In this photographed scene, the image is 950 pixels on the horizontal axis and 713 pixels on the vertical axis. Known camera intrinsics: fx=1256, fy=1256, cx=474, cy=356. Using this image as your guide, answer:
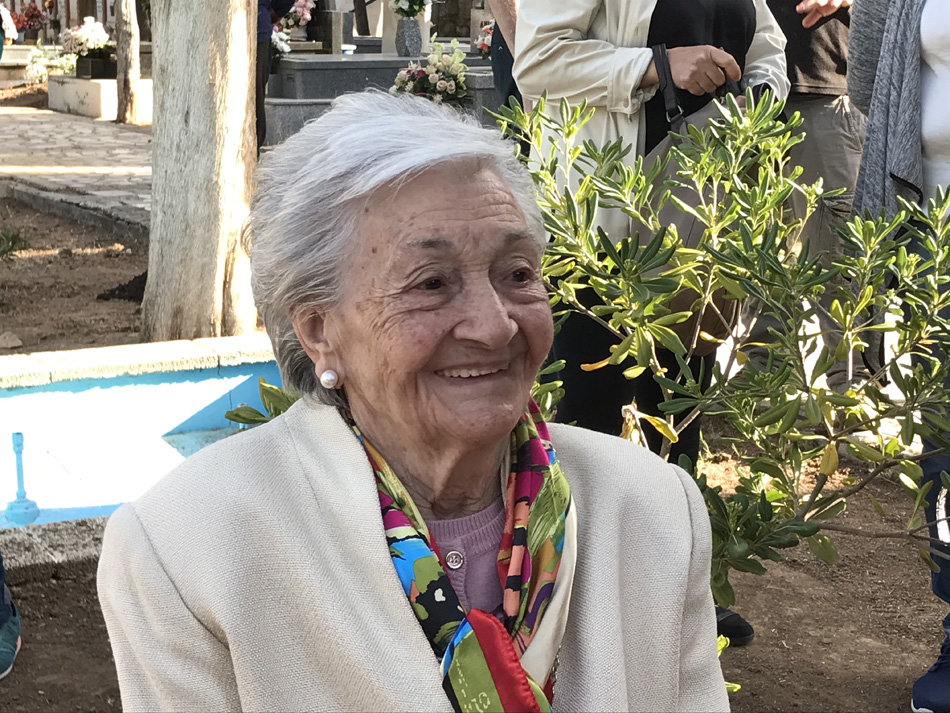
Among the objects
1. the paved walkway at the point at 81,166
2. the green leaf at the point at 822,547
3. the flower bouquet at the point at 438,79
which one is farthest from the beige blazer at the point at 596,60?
the flower bouquet at the point at 438,79

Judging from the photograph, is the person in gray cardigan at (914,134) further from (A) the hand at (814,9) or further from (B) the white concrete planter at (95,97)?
(B) the white concrete planter at (95,97)

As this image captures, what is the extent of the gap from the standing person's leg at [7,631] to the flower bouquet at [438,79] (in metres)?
8.79

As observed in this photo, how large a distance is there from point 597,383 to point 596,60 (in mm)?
834

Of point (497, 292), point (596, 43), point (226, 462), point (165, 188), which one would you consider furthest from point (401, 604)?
point (165, 188)

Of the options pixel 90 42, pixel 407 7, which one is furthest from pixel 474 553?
pixel 90 42

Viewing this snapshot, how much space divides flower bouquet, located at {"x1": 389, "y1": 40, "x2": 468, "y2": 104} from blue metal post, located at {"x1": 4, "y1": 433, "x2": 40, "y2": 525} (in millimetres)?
7558

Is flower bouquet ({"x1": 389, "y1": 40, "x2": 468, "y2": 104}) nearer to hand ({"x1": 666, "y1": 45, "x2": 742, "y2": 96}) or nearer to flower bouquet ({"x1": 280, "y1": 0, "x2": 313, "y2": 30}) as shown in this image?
flower bouquet ({"x1": 280, "y1": 0, "x2": 313, "y2": 30})

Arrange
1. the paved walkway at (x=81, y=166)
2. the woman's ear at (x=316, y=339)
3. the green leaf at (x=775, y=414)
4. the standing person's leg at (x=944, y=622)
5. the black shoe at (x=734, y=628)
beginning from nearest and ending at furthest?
1. the woman's ear at (x=316, y=339)
2. the green leaf at (x=775, y=414)
3. the standing person's leg at (x=944, y=622)
4. the black shoe at (x=734, y=628)
5. the paved walkway at (x=81, y=166)

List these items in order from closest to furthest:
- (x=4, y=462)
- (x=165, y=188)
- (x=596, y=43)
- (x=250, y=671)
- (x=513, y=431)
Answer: (x=250, y=671) → (x=513, y=431) → (x=596, y=43) → (x=4, y=462) → (x=165, y=188)

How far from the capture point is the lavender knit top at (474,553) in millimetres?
1754

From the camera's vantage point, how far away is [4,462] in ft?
16.2

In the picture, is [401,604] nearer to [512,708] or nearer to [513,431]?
[512,708]

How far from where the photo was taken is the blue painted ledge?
4.94 meters

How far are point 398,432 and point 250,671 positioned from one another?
0.40 metres
